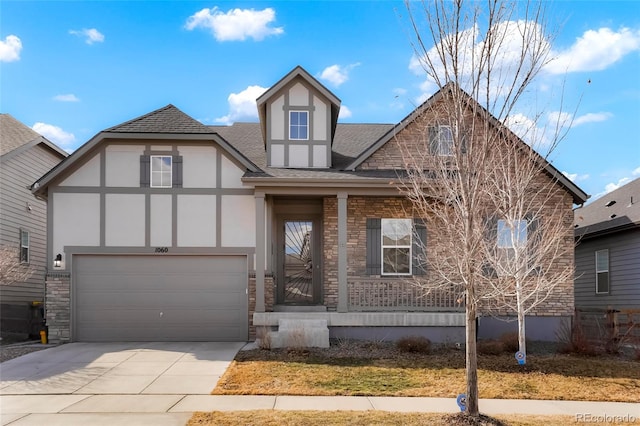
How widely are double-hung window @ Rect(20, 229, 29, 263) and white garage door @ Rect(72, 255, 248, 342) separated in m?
4.97

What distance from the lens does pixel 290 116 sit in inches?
567

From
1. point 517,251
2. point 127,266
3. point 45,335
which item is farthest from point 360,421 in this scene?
point 45,335

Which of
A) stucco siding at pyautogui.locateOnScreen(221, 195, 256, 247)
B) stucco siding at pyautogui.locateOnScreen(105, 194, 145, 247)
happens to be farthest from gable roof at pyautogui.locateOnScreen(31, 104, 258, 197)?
stucco siding at pyautogui.locateOnScreen(105, 194, 145, 247)

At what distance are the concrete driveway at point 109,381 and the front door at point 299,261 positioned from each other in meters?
2.35

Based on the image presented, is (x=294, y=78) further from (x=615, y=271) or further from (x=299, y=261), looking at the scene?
(x=615, y=271)

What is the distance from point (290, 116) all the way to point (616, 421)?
1000 cm

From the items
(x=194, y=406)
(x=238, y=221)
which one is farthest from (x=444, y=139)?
(x=238, y=221)

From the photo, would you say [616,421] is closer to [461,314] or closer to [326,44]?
[461,314]

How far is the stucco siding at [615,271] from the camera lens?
15.3m

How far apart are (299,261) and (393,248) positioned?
261cm

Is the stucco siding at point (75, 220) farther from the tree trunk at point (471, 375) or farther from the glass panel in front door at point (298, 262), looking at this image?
the tree trunk at point (471, 375)

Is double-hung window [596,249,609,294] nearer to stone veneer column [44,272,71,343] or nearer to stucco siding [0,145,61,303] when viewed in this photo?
stone veneer column [44,272,71,343]

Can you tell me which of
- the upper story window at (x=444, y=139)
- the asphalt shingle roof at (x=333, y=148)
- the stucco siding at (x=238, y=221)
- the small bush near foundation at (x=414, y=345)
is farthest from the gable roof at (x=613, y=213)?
the stucco siding at (x=238, y=221)

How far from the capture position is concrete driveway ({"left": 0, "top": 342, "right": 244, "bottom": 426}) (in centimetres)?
749
